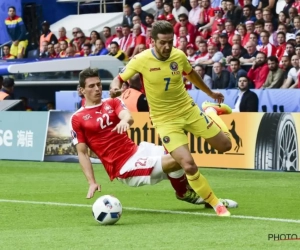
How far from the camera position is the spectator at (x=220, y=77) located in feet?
69.4

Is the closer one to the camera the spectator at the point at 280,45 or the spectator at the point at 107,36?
the spectator at the point at 280,45

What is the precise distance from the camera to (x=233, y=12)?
78.9 ft

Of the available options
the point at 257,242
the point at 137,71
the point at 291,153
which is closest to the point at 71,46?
the point at 291,153

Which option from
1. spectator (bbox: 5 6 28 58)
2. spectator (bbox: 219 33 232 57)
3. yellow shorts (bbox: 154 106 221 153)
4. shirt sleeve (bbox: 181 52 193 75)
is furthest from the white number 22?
spectator (bbox: 5 6 28 58)

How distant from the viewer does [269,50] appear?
21.7 meters

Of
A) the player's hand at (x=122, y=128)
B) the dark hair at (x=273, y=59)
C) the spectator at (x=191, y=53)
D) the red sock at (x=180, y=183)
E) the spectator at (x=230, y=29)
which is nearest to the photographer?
the player's hand at (x=122, y=128)

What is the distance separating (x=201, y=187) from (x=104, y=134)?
55.7 inches

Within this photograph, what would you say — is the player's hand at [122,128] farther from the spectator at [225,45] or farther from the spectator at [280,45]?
the spectator at [225,45]

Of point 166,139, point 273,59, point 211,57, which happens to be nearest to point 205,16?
point 211,57

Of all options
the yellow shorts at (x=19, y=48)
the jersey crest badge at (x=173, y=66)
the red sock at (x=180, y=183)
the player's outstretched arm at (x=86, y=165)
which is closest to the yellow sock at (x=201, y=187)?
the red sock at (x=180, y=183)

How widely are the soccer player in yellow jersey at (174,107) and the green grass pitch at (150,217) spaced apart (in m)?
0.51

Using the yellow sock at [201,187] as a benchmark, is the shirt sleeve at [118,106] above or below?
above

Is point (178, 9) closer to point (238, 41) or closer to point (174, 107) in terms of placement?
point (238, 41)

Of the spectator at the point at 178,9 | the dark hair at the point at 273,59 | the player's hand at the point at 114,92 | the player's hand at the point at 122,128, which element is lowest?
the dark hair at the point at 273,59
